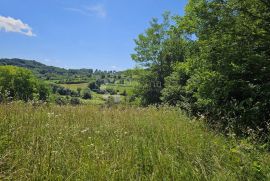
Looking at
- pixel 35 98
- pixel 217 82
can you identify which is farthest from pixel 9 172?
pixel 217 82

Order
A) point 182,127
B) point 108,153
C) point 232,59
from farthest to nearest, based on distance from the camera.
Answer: point 232,59 < point 182,127 < point 108,153

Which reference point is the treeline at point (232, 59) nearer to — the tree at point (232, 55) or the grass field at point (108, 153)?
the tree at point (232, 55)

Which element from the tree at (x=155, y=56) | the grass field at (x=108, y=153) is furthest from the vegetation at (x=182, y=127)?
the tree at (x=155, y=56)

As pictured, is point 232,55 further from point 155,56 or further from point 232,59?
point 155,56

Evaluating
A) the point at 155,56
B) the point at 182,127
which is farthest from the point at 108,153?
the point at 155,56

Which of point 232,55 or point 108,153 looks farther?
point 232,55

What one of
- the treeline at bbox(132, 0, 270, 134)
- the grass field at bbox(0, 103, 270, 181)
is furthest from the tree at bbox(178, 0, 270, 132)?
the grass field at bbox(0, 103, 270, 181)

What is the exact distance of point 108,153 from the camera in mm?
5414

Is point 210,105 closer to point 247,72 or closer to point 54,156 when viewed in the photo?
point 247,72

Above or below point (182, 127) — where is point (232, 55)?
above

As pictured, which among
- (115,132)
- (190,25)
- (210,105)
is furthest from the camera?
(190,25)

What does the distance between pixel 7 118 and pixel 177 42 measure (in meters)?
37.4

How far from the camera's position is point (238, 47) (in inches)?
473

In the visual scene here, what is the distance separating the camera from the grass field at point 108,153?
185 inches
